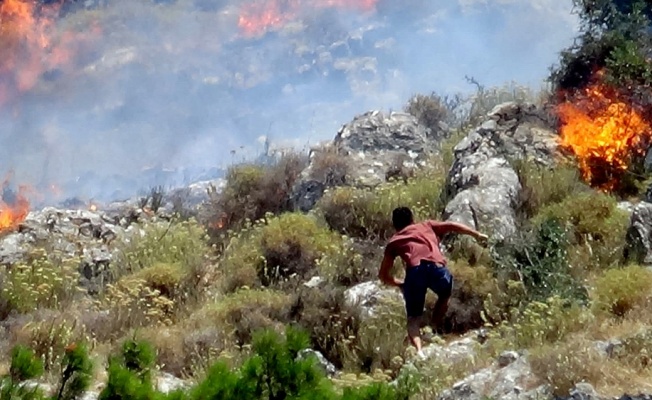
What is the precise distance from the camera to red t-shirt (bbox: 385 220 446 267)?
9086 millimetres

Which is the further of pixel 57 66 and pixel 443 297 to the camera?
pixel 57 66

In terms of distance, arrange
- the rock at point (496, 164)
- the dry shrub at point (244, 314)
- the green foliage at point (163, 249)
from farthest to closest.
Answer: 1. the green foliage at point (163, 249)
2. the rock at point (496, 164)
3. the dry shrub at point (244, 314)

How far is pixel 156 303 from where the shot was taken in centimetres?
1123

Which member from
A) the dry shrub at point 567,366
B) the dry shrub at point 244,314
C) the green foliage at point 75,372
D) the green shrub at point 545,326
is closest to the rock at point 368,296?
the dry shrub at point 244,314

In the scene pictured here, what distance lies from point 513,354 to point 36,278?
7160 mm

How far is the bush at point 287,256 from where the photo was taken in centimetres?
1180

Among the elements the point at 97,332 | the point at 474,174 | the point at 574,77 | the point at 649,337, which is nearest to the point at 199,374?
the point at 97,332

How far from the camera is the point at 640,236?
33.1 feet

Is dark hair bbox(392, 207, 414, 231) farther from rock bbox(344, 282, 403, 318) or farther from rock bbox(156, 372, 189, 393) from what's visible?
rock bbox(156, 372, 189, 393)

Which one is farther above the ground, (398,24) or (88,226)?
(398,24)

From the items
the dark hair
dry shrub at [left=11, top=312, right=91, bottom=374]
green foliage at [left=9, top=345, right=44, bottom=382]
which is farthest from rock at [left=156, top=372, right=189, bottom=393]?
green foliage at [left=9, top=345, right=44, bottom=382]

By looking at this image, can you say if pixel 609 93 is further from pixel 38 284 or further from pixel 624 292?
pixel 38 284

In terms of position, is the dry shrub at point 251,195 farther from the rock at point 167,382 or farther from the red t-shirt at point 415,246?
the rock at point 167,382

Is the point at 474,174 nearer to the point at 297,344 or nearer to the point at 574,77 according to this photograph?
the point at 574,77
